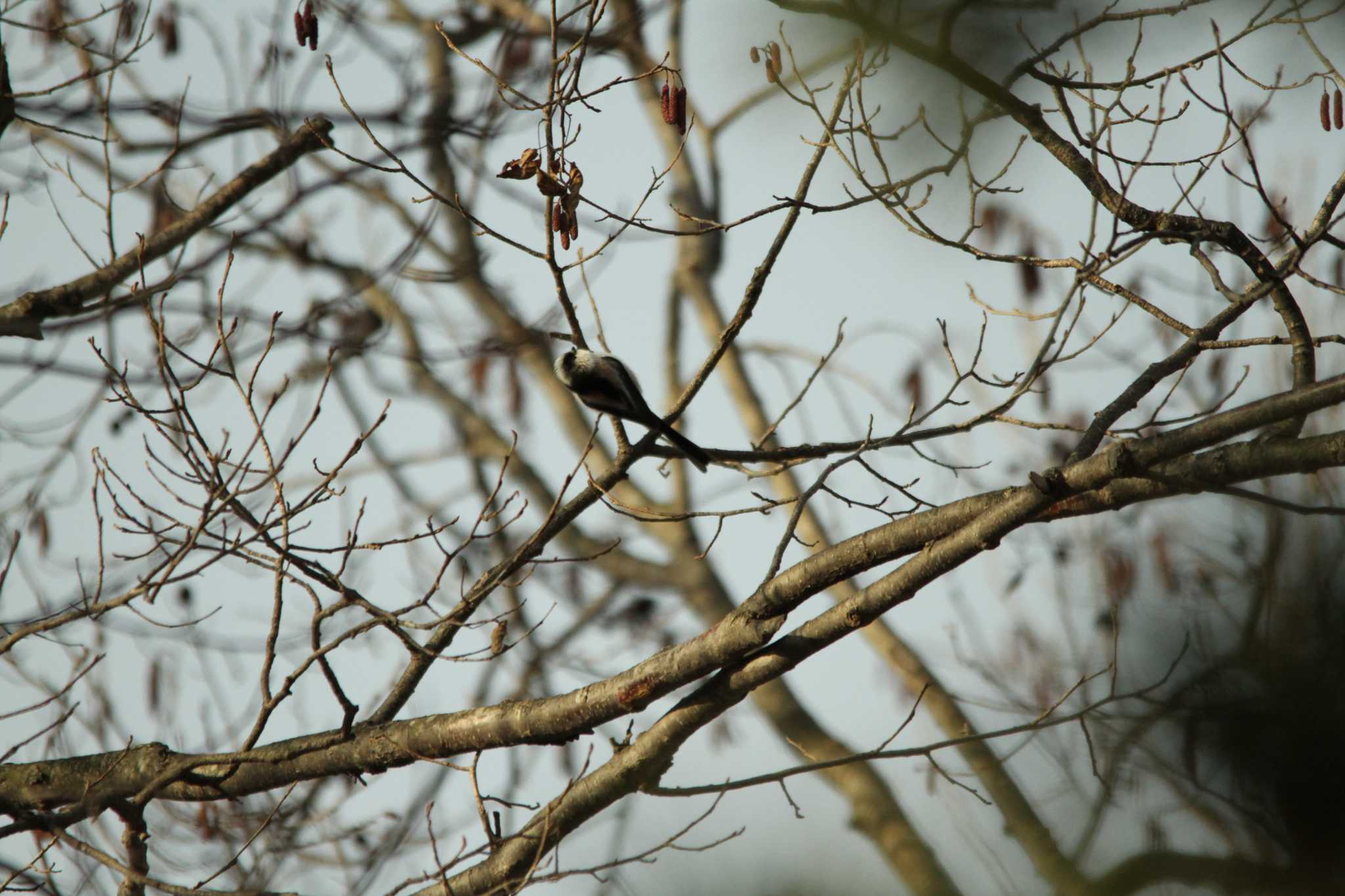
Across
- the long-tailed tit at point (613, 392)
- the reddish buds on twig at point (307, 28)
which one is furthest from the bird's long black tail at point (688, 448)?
the reddish buds on twig at point (307, 28)

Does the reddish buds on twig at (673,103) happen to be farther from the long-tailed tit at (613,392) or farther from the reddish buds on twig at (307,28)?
the reddish buds on twig at (307,28)

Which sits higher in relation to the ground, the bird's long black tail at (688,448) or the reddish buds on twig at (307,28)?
the reddish buds on twig at (307,28)

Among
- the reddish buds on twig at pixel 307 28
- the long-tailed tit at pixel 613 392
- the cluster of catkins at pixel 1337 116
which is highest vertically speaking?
the reddish buds on twig at pixel 307 28

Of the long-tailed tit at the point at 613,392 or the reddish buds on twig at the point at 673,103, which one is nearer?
the reddish buds on twig at the point at 673,103

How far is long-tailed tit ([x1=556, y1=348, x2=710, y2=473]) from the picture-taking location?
3.84 meters

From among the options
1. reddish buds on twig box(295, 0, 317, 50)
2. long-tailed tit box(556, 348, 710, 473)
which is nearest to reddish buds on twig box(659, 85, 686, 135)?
long-tailed tit box(556, 348, 710, 473)

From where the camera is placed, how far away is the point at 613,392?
418 cm

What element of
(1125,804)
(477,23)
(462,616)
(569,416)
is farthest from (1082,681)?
(569,416)

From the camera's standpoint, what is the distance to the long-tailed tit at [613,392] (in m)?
3.84

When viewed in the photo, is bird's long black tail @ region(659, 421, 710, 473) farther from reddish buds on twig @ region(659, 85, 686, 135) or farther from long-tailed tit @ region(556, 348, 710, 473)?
reddish buds on twig @ region(659, 85, 686, 135)

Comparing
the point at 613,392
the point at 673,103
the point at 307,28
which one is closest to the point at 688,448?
the point at 613,392

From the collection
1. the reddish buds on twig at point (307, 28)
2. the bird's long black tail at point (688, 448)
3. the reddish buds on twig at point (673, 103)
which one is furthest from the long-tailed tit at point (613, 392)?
the reddish buds on twig at point (307, 28)

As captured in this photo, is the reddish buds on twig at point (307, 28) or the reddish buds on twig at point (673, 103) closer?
the reddish buds on twig at point (673, 103)

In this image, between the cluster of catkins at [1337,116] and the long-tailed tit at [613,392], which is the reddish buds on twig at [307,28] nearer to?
the long-tailed tit at [613,392]
